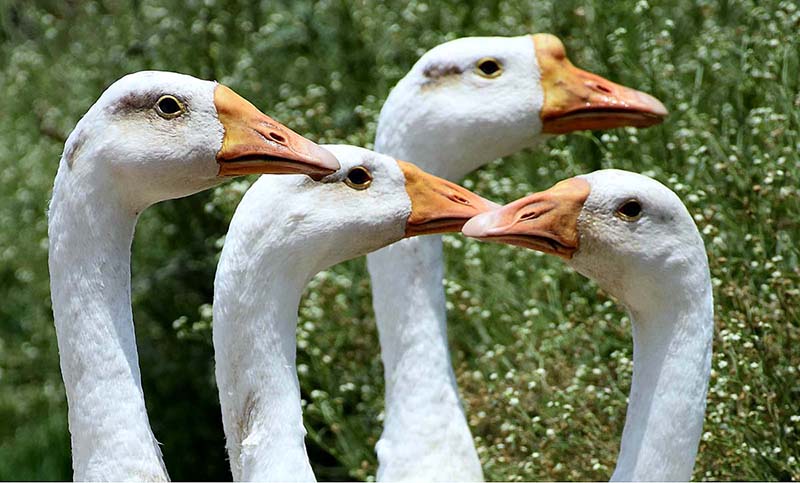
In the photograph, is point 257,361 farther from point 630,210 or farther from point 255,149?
point 630,210

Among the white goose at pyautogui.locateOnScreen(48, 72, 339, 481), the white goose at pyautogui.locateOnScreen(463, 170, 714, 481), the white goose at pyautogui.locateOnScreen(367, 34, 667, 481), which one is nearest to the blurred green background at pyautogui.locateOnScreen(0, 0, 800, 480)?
the white goose at pyautogui.locateOnScreen(367, 34, 667, 481)

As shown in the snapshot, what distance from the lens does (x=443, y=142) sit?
5.06m

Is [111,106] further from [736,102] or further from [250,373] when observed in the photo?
[736,102]

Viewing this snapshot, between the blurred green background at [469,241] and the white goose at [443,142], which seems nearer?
the white goose at [443,142]

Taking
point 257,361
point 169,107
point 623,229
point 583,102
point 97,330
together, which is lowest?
point 257,361

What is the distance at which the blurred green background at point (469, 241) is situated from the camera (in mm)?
5375

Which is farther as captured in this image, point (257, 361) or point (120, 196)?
point (257, 361)

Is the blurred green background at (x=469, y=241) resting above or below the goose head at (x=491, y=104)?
below

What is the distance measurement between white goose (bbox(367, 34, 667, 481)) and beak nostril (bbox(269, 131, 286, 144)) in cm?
106

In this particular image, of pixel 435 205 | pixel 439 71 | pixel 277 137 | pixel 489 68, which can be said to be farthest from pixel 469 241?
pixel 277 137

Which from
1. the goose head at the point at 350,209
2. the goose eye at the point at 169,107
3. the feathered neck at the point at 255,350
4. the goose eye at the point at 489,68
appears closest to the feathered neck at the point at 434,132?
the goose eye at the point at 489,68

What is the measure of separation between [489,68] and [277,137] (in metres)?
1.40

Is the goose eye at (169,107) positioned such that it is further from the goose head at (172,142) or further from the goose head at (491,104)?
the goose head at (491,104)

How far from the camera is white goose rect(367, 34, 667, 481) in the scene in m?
4.73
